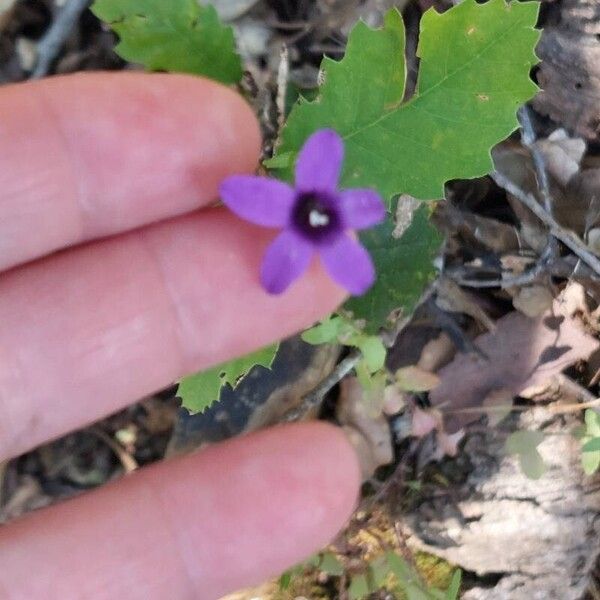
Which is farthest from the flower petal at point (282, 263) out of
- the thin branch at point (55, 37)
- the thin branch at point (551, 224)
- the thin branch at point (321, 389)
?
the thin branch at point (55, 37)

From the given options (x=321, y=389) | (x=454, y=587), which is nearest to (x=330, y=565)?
(x=454, y=587)

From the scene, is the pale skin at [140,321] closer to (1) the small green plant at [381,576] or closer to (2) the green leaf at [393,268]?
(2) the green leaf at [393,268]

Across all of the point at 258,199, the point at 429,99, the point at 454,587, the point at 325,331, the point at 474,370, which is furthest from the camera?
the point at 474,370

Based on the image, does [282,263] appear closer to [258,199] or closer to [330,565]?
[258,199]

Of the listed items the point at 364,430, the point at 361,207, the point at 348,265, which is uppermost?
the point at 361,207

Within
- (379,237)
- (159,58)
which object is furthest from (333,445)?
(159,58)

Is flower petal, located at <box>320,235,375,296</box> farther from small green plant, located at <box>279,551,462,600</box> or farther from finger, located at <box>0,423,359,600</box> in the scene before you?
small green plant, located at <box>279,551,462,600</box>

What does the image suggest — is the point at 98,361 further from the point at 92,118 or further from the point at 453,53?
the point at 453,53
